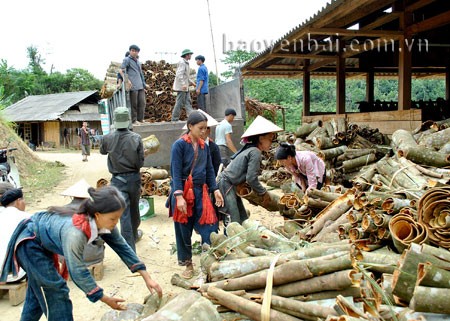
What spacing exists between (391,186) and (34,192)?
31.7ft

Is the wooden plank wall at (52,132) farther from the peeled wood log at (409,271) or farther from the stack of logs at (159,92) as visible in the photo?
the peeled wood log at (409,271)

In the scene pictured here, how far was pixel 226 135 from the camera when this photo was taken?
821cm

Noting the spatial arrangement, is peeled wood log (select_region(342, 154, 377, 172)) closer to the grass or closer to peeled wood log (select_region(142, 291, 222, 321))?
peeled wood log (select_region(142, 291, 222, 321))

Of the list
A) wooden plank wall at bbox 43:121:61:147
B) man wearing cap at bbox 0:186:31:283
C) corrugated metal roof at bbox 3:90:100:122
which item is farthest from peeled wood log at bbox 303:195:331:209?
wooden plank wall at bbox 43:121:61:147

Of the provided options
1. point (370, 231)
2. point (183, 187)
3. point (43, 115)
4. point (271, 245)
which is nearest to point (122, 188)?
point (183, 187)

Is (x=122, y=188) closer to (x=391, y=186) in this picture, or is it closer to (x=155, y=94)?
(x=391, y=186)

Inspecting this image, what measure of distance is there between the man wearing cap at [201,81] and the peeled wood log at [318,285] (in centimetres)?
797

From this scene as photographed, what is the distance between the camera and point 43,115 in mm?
31609

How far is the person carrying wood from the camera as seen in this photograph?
15.8ft

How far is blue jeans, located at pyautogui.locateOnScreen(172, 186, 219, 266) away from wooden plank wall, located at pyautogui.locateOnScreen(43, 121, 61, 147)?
30.8m

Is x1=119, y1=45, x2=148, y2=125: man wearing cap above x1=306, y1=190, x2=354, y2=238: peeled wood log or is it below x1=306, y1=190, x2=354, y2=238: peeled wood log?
above

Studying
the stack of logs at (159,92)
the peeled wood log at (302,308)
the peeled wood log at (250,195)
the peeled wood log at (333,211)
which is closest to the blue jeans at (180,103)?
the stack of logs at (159,92)

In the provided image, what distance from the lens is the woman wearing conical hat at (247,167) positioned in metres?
4.60

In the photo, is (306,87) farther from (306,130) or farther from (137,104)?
(137,104)
